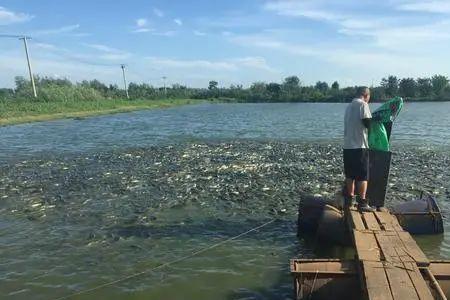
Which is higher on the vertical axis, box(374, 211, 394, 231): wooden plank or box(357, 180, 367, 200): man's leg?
box(357, 180, 367, 200): man's leg

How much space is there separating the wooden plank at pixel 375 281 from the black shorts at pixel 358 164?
3578 mm

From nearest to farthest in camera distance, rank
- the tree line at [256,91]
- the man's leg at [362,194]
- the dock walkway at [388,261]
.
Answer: the dock walkway at [388,261] < the man's leg at [362,194] < the tree line at [256,91]

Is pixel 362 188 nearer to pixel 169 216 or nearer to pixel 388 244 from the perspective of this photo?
pixel 388 244

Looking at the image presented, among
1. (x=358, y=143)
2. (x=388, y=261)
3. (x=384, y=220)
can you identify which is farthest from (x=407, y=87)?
(x=388, y=261)

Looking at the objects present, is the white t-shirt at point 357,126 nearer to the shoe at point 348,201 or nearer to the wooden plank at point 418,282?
the shoe at point 348,201

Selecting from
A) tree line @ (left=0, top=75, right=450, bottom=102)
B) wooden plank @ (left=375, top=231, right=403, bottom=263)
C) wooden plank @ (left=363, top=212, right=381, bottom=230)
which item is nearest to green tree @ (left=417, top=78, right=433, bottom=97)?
tree line @ (left=0, top=75, right=450, bottom=102)

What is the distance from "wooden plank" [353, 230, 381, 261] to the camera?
6.94m

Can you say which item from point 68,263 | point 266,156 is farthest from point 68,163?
point 68,263

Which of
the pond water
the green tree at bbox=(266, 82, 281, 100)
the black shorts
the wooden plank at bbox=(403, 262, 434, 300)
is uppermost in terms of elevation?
the black shorts

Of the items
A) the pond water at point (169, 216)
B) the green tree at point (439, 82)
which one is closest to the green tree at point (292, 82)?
the green tree at point (439, 82)

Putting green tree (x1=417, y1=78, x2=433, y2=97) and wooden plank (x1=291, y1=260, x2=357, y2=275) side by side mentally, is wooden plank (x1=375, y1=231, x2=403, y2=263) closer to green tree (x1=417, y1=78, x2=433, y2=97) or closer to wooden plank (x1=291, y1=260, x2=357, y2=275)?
wooden plank (x1=291, y1=260, x2=357, y2=275)

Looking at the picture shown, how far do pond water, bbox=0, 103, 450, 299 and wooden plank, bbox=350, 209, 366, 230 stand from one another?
98 centimetres

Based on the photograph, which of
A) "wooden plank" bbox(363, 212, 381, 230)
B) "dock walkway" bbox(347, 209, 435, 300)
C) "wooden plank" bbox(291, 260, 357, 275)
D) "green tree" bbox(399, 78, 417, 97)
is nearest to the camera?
"dock walkway" bbox(347, 209, 435, 300)

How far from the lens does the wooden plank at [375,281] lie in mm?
5846
